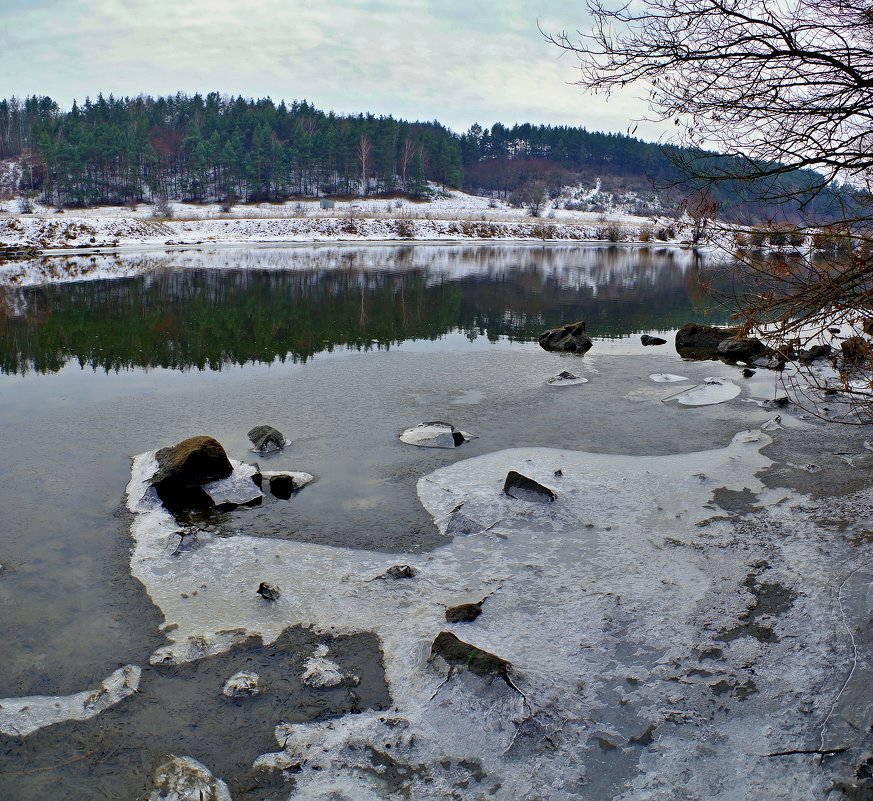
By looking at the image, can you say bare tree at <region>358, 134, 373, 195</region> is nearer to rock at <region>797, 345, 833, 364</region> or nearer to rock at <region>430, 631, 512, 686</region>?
rock at <region>797, 345, 833, 364</region>

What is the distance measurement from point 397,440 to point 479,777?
614 cm

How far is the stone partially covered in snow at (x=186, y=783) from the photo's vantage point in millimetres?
3924

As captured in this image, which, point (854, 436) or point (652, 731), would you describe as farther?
point (854, 436)

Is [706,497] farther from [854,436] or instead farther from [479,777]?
→ [479,777]

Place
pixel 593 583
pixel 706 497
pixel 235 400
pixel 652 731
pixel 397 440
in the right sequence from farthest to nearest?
pixel 235 400, pixel 397 440, pixel 706 497, pixel 593 583, pixel 652 731

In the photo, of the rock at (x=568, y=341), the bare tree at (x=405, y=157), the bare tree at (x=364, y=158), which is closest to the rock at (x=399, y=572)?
the rock at (x=568, y=341)

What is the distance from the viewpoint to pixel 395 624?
5516 millimetres

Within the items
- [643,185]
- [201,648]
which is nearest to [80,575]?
[201,648]

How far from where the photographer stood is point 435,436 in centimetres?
989

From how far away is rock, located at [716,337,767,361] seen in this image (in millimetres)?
16453

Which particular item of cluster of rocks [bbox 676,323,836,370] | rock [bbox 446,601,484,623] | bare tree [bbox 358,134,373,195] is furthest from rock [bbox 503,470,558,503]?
bare tree [bbox 358,134,373,195]

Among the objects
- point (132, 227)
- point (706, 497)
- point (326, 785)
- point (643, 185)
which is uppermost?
point (643, 185)

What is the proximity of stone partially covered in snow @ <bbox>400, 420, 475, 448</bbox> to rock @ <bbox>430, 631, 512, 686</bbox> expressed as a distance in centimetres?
475

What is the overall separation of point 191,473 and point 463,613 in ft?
13.1
